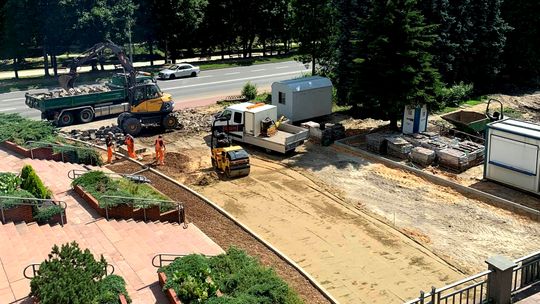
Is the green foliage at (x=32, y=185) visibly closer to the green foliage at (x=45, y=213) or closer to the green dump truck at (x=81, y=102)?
the green foliage at (x=45, y=213)

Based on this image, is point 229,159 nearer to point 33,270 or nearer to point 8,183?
point 8,183

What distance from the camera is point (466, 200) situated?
22.2 meters

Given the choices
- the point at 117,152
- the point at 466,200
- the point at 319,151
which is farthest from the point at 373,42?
the point at 117,152

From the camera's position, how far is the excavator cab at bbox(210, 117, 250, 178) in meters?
24.2

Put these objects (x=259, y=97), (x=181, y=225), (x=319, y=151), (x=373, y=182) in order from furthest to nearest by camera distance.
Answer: (x=259, y=97)
(x=319, y=151)
(x=373, y=182)
(x=181, y=225)

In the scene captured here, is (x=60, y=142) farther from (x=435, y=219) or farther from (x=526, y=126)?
(x=526, y=126)

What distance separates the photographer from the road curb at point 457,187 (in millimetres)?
20969

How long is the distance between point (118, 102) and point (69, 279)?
24793 mm

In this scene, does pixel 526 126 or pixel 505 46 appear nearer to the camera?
pixel 526 126

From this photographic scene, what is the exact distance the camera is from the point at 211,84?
4641 cm

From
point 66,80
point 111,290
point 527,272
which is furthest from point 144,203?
point 66,80

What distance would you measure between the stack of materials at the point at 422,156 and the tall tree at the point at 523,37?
2309 cm

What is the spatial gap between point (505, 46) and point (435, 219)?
28.9 metres

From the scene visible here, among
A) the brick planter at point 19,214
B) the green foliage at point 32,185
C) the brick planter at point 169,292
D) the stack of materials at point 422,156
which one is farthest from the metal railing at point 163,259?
the stack of materials at point 422,156
